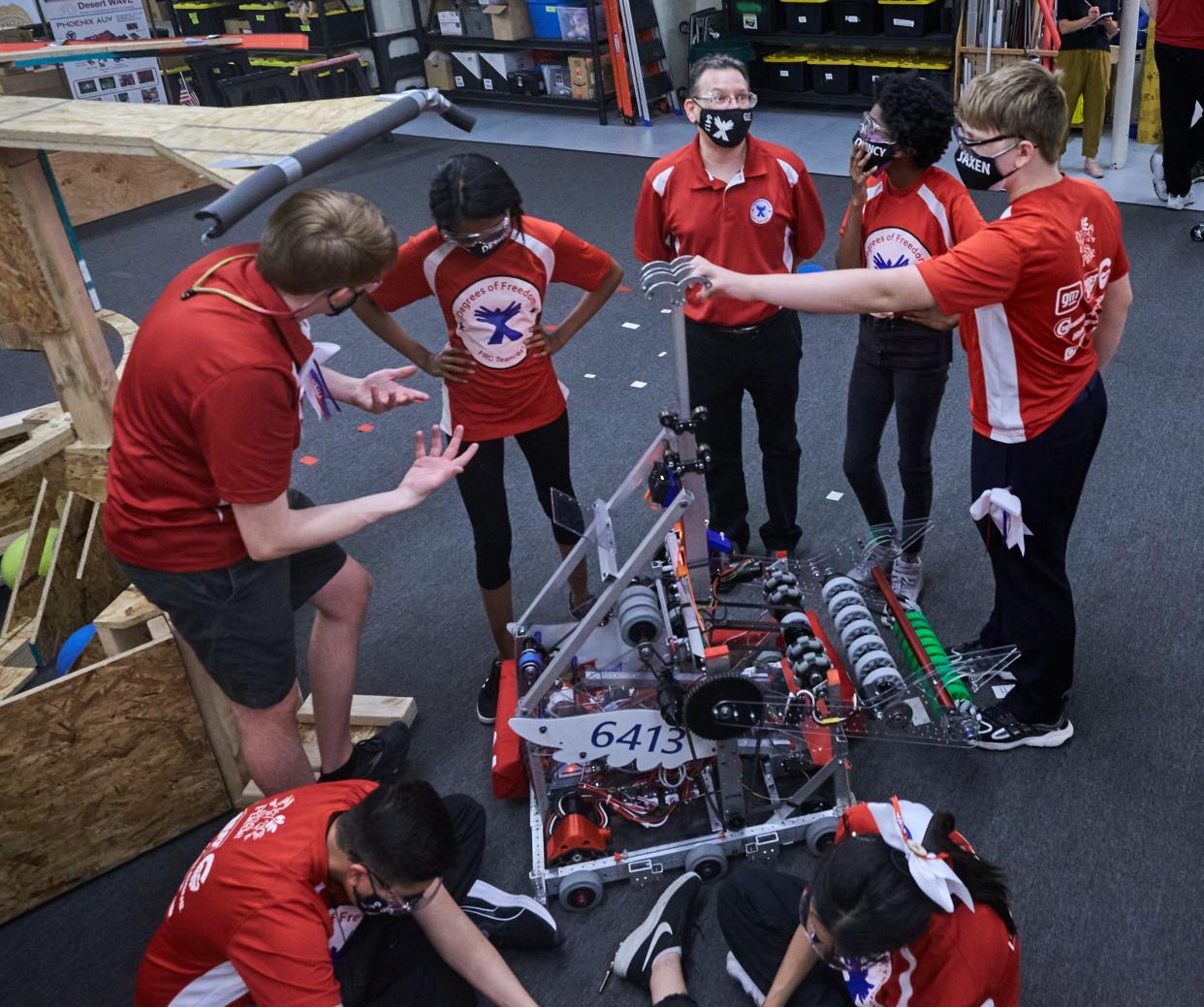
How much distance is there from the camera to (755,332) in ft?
9.46

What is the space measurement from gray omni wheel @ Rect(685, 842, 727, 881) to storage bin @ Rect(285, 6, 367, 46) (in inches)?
315

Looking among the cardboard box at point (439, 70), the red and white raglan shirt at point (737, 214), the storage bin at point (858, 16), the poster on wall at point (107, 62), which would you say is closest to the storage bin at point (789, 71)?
the storage bin at point (858, 16)

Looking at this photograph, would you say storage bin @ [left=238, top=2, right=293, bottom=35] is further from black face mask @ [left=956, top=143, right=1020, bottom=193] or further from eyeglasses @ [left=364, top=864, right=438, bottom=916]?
eyeglasses @ [left=364, top=864, right=438, bottom=916]

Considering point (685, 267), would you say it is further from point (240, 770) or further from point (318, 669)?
point (240, 770)

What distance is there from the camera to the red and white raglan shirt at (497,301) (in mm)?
2535

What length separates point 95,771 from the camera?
8.12ft

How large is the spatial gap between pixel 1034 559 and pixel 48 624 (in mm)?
2631

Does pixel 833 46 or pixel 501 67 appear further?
pixel 501 67

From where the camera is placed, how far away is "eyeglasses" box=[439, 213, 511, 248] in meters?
2.42

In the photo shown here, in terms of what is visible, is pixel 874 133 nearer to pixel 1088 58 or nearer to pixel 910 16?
pixel 1088 58

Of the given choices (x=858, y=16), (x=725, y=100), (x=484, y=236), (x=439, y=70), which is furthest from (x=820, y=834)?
(x=439, y=70)

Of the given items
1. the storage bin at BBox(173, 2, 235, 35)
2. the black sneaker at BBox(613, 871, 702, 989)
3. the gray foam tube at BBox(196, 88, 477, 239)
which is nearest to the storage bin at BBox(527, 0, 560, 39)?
the storage bin at BBox(173, 2, 235, 35)

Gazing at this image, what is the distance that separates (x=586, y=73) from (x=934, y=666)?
6818 millimetres

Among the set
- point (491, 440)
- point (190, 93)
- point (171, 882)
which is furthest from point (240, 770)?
point (190, 93)
